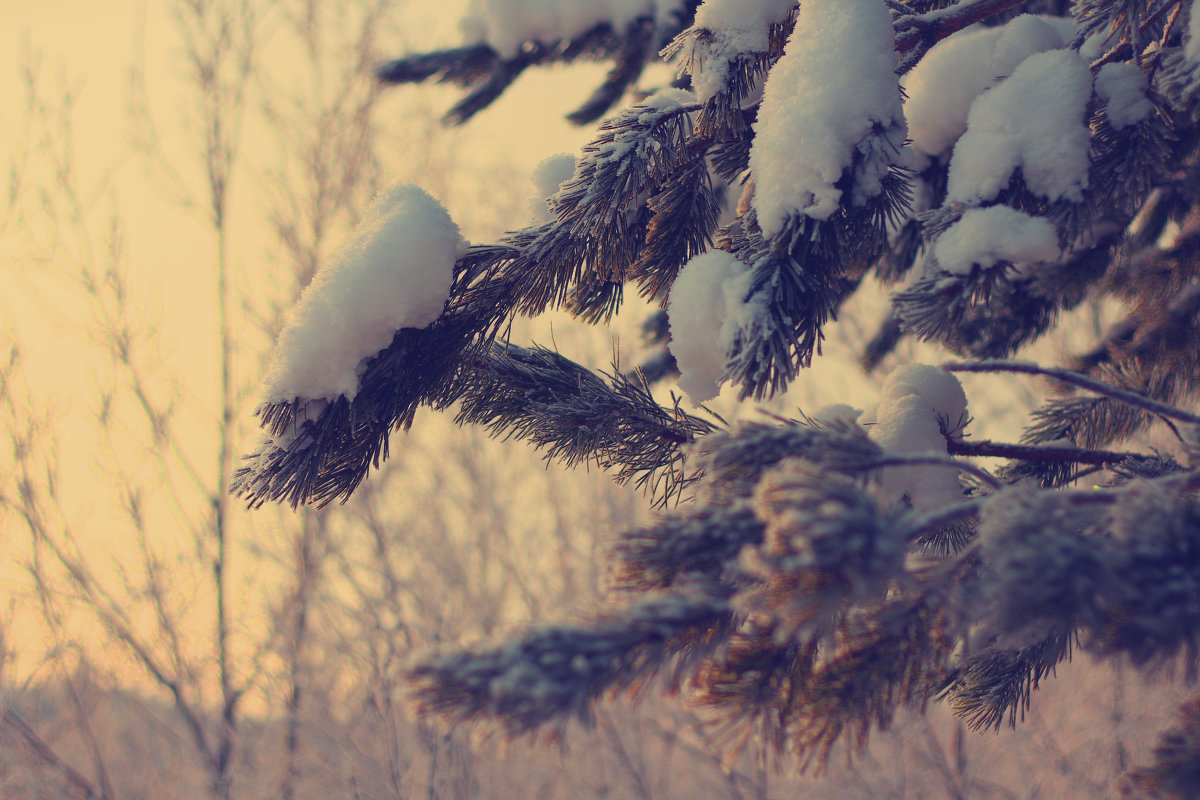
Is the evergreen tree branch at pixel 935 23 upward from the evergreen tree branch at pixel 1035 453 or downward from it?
upward

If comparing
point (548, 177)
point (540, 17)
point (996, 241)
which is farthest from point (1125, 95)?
point (540, 17)

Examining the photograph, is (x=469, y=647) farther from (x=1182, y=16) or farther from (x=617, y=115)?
(x=1182, y=16)

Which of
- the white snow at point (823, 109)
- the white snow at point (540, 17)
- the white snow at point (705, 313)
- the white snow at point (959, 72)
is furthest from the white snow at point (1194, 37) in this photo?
the white snow at point (540, 17)

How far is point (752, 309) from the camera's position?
100 cm

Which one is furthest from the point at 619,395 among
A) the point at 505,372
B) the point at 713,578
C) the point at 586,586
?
the point at 586,586

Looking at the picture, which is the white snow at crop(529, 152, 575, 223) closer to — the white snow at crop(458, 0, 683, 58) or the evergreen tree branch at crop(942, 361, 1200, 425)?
the evergreen tree branch at crop(942, 361, 1200, 425)

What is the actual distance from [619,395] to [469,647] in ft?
2.46

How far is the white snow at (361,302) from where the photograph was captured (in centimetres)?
108

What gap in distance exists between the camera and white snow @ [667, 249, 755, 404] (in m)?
1.06

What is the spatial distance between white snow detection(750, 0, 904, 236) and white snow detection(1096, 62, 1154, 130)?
42 centimetres

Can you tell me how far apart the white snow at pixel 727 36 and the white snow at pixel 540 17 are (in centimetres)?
176

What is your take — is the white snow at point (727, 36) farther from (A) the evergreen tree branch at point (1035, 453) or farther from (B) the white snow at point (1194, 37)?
(A) the evergreen tree branch at point (1035, 453)

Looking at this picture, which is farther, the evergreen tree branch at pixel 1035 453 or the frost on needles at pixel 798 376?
the evergreen tree branch at pixel 1035 453

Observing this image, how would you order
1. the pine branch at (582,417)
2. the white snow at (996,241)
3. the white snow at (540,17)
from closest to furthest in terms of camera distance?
1. the white snow at (996,241)
2. the pine branch at (582,417)
3. the white snow at (540,17)
